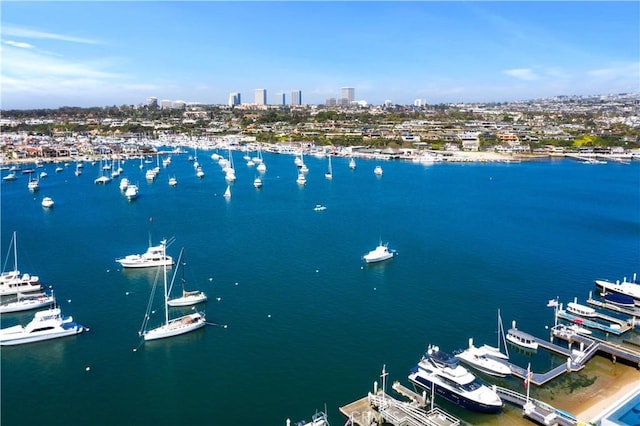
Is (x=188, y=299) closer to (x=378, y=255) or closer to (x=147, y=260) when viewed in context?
(x=147, y=260)

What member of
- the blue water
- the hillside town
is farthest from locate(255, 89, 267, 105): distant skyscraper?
the blue water

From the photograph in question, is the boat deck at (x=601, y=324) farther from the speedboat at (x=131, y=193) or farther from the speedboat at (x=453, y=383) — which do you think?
the speedboat at (x=131, y=193)

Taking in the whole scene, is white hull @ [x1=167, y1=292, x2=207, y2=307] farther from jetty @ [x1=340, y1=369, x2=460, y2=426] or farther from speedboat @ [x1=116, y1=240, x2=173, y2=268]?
jetty @ [x1=340, y1=369, x2=460, y2=426]

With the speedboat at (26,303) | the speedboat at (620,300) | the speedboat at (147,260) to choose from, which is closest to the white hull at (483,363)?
the speedboat at (620,300)

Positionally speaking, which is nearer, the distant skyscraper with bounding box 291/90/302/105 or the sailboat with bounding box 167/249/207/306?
the sailboat with bounding box 167/249/207/306

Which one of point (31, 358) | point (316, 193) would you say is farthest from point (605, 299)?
point (316, 193)

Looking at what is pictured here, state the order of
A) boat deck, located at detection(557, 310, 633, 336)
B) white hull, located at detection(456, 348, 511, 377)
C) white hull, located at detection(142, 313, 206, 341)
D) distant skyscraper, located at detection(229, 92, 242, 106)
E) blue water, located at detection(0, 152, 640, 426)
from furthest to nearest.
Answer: distant skyscraper, located at detection(229, 92, 242, 106) < boat deck, located at detection(557, 310, 633, 336) < white hull, located at detection(142, 313, 206, 341) < white hull, located at detection(456, 348, 511, 377) < blue water, located at detection(0, 152, 640, 426)

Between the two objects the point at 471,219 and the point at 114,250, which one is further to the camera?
the point at 471,219

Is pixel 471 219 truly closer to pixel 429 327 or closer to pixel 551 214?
pixel 551 214
